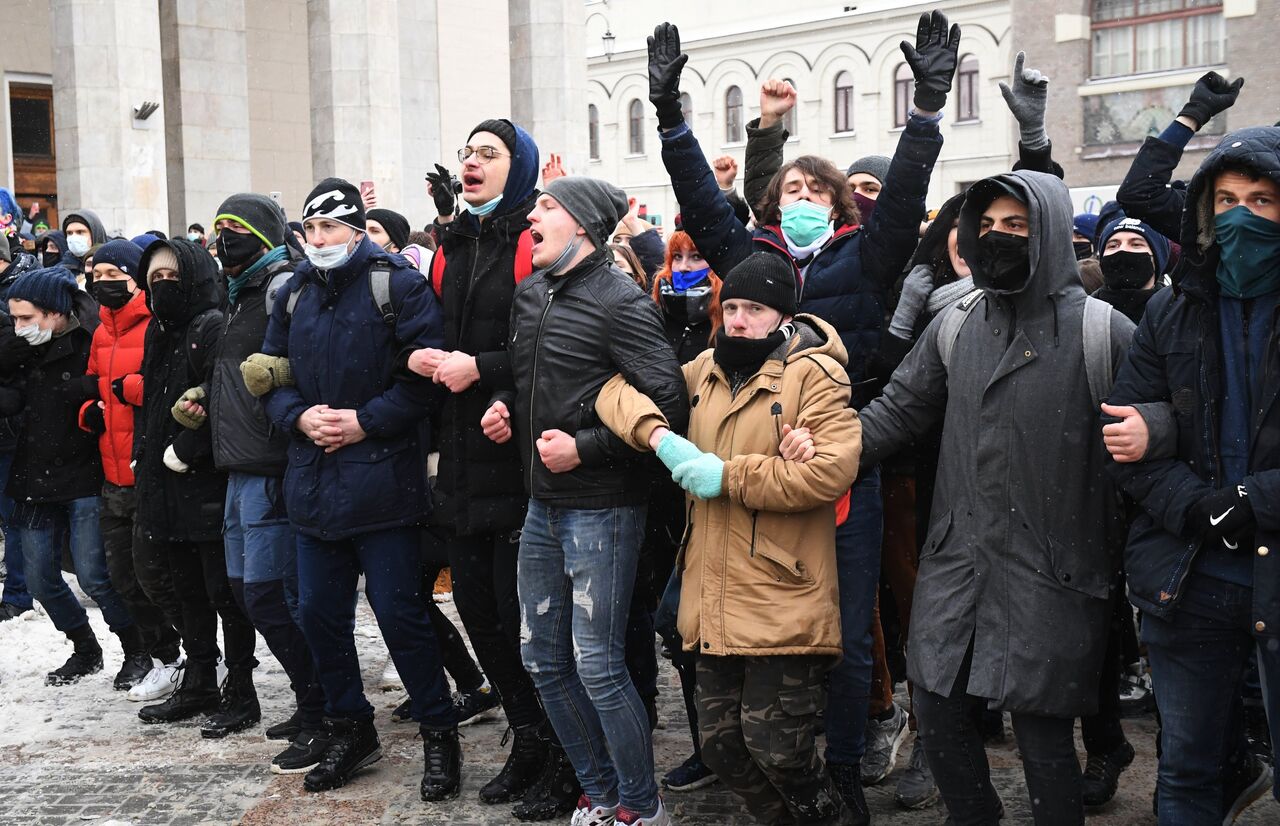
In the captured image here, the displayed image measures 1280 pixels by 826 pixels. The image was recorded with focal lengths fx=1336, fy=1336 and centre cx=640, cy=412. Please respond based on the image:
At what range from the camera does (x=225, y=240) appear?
240 inches

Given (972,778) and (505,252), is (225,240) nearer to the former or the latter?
(505,252)

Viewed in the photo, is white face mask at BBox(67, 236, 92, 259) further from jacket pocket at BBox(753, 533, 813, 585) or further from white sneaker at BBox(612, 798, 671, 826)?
jacket pocket at BBox(753, 533, 813, 585)

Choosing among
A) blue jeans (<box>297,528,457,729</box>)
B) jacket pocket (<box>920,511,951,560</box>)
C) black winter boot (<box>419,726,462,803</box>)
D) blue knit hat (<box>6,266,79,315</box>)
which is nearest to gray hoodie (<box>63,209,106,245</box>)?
blue knit hat (<box>6,266,79,315</box>)

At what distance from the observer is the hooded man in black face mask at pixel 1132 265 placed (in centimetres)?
624

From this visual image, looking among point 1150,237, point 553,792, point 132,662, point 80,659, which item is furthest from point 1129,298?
point 80,659

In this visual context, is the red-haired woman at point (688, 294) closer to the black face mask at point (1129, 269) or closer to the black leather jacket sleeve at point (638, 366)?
the black leather jacket sleeve at point (638, 366)

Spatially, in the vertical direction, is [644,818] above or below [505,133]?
below

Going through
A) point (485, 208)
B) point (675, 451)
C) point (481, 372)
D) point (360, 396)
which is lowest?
point (675, 451)

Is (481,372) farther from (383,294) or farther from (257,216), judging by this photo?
(257,216)

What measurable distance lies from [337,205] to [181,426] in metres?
1.60

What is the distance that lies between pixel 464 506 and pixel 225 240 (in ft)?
6.20

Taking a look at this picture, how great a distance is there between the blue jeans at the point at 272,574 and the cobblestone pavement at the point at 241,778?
1.24ft

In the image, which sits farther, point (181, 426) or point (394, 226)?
point (394, 226)

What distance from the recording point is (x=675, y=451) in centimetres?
446
